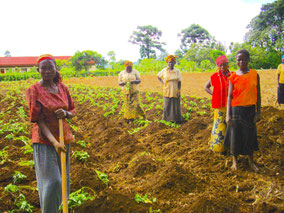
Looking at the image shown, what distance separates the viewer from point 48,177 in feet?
7.79

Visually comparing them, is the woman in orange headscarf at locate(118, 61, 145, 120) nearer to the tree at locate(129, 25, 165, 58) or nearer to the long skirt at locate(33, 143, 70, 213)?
the long skirt at locate(33, 143, 70, 213)

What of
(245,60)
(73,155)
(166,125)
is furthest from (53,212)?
(166,125)

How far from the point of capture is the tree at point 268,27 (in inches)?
1261

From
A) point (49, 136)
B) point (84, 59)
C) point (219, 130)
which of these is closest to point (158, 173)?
point (219, 130)

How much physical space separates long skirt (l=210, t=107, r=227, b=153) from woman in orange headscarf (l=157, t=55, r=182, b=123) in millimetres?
2182

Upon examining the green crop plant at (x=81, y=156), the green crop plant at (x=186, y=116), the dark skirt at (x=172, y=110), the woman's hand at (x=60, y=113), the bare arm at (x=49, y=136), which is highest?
the woman's hand at (x=60, y=113)

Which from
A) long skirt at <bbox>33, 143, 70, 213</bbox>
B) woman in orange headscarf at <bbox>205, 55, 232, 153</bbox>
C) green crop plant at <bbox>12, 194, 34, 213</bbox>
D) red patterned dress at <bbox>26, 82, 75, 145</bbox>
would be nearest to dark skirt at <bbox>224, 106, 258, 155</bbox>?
woman in orange headscarf at <bbox>205, 55, 232, 153</bbox>

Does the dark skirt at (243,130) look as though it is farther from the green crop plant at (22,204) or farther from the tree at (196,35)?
the tree at (196,35)

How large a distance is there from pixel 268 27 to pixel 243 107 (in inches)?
1380

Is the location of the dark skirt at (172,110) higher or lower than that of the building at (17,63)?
lower

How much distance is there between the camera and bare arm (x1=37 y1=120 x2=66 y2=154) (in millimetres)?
2326

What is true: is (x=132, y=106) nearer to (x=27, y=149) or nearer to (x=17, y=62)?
(x=27, y=149)

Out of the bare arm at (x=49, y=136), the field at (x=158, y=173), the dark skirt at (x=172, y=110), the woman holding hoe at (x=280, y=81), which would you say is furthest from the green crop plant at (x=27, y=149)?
the woman holding hoe at (x=280, y=81)

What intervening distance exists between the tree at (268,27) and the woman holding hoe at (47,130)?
33499mm
